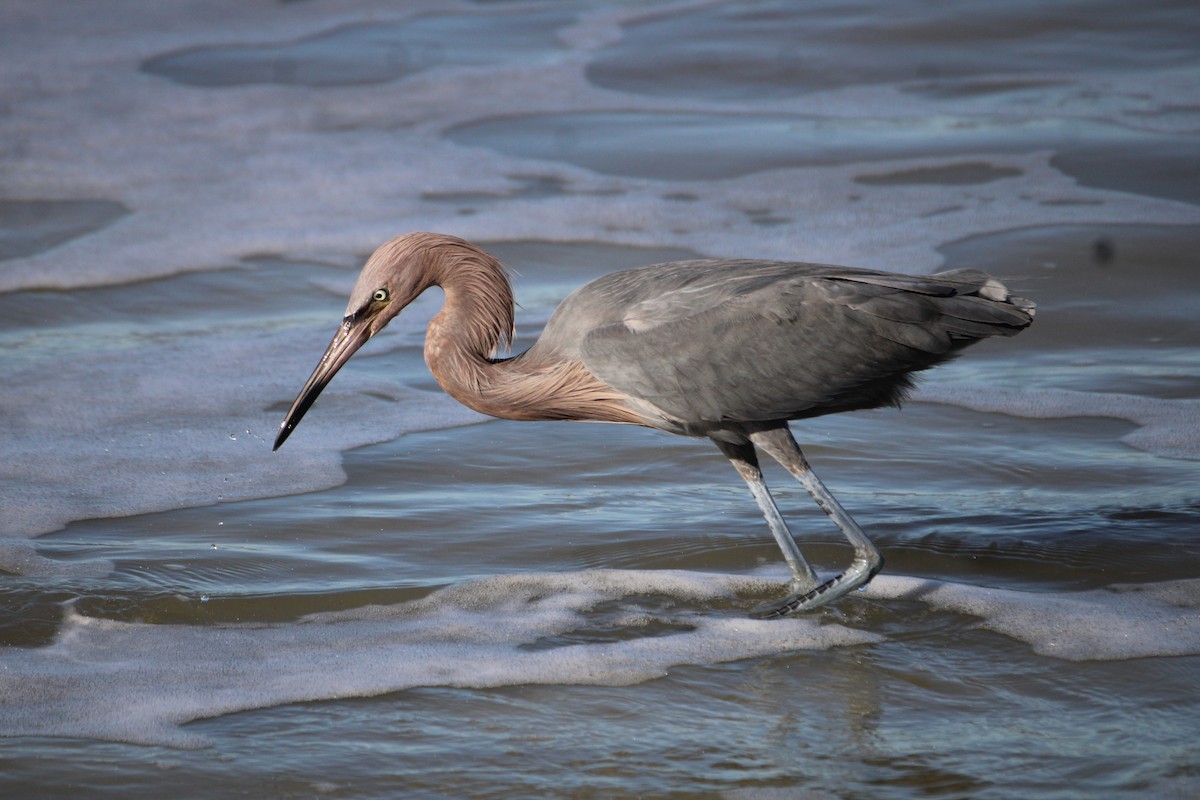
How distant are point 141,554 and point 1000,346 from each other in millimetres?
4589

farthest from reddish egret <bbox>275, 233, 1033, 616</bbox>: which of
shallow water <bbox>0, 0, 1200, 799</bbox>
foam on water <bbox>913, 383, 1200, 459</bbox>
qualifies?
foam on water <bbox>913, 383, 1200, 459</bbox>

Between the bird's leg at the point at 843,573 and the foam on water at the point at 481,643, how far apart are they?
7 centimetres

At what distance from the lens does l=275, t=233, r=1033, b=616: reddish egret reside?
5.14 metres

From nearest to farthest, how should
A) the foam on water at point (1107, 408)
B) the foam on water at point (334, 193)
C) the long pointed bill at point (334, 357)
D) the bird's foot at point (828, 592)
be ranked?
the bird's foot at point (828, 592), the long pointed bill at point (334, 357), the foam on water at point (1107, 408), the foam on water at point (334, 193)

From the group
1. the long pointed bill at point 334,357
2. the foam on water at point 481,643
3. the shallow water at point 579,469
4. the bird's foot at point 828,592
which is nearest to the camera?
the shallow water at point 579,469

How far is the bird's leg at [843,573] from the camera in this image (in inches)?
199

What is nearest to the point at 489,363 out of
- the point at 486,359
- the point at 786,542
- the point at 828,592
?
the point at 486,359

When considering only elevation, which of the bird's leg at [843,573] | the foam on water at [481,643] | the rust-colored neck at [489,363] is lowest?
the foam on water at [481,643]

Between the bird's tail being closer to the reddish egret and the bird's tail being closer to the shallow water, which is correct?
the reddish egret

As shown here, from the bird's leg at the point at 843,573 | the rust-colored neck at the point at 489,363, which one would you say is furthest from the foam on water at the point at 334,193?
the bird's leg at the point at 843,573

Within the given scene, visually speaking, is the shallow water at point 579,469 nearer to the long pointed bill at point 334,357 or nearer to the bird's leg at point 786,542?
the bird's leg at point 786,542

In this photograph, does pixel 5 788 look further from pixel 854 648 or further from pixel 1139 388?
pixel 1139 388

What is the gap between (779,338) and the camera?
517cm

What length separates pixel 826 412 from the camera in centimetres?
534
